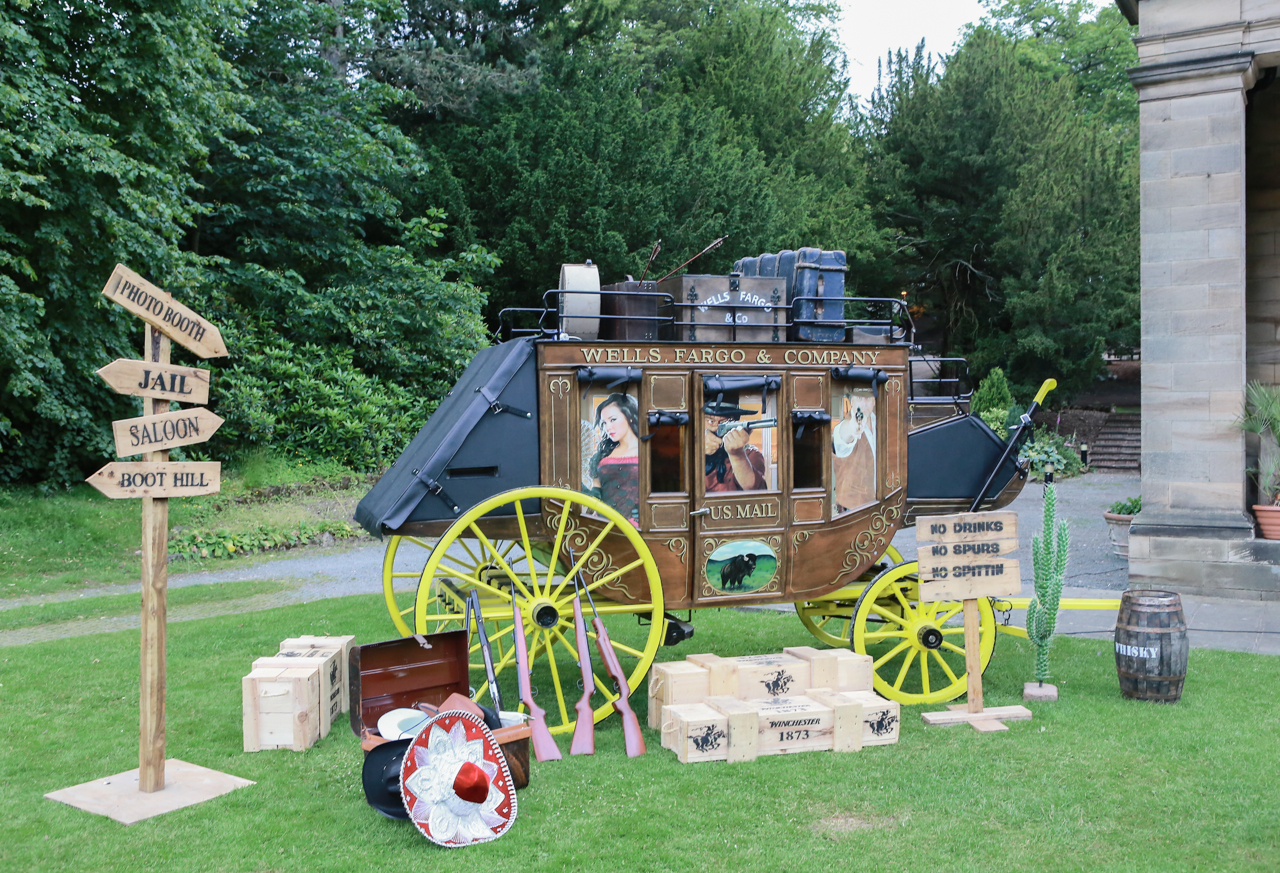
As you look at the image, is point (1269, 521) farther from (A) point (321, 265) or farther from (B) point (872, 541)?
(A) point (321, 265)

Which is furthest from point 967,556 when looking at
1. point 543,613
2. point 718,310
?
point 543,613

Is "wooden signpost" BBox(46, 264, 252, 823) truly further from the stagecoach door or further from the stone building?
the stone building

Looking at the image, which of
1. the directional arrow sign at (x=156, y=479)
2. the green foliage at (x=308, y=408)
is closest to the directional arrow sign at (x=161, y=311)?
the directional arrow sign at (x=156, y=479)

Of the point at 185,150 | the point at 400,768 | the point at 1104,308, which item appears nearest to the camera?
the point at 400,768

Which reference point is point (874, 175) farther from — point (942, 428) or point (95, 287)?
point (942, 428)

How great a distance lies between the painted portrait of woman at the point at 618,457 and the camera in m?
6.54

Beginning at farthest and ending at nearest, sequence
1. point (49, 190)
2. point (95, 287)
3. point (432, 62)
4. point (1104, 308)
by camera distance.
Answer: point (1104, 308)
point (432, 62)
point (95, 287)
point (49, 190)

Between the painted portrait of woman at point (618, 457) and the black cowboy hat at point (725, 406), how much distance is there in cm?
49

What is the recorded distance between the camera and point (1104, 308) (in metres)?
29.8

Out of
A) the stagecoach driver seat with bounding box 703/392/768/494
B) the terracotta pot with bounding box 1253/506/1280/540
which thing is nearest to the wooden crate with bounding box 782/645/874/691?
the stagecoach driver seat with bounding box 703/392/768/494

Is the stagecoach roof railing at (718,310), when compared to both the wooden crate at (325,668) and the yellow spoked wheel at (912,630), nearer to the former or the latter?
the yellow spoked wheel at (912,630)

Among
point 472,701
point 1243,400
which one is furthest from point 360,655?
point 1243,400

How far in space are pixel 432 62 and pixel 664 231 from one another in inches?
262

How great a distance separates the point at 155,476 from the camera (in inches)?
210
